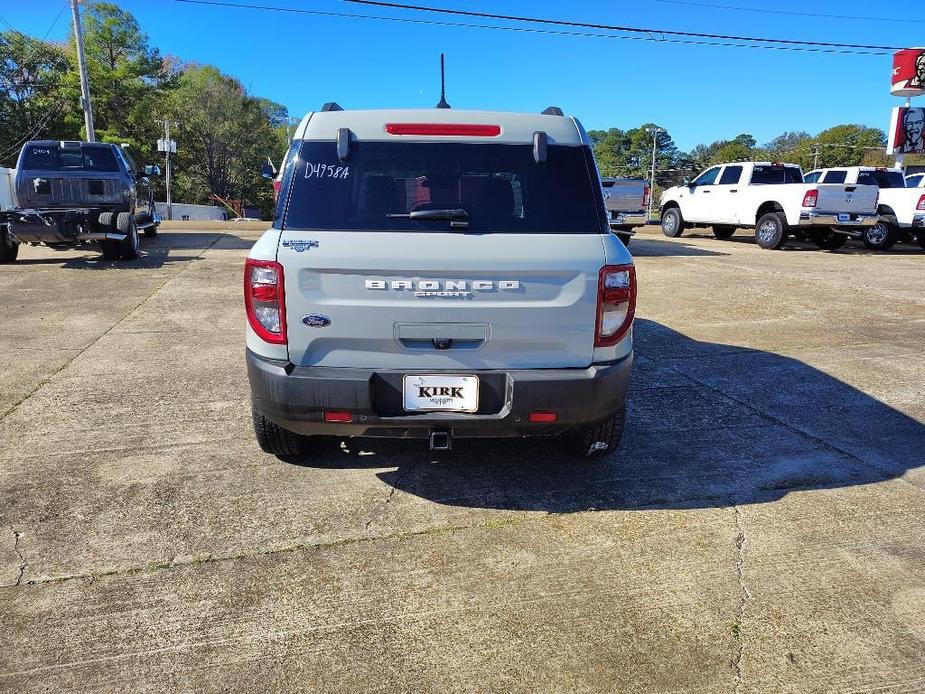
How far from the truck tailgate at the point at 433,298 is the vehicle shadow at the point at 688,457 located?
0.87 m

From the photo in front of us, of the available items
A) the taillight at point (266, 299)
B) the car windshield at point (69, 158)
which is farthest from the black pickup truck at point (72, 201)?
the taillight at point (266, 299)

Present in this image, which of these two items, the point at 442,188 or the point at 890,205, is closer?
the point at 442,188

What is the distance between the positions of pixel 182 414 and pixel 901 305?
9.26m

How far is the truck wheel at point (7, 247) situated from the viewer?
37.4ft

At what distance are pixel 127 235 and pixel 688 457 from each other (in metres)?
10.6

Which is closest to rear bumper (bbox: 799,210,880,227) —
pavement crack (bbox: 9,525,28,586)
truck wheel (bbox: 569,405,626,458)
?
truck wheel (bbox: 569,405,626,458)

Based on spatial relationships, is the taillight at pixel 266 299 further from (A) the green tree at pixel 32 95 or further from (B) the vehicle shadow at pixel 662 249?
(A) the green tree at pixel 32 95

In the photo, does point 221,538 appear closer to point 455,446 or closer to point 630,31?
point 455,446

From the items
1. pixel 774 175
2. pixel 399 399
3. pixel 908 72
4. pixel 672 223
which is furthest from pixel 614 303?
pixel 908 72

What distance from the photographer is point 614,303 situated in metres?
3.18

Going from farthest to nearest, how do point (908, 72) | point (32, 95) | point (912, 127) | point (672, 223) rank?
point (32, 95) → point (908, 72) → point (912, 127) → point (672, 223)

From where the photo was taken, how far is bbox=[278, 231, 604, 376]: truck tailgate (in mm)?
3012

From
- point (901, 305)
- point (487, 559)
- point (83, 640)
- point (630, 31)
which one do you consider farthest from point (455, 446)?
point (630, 31)

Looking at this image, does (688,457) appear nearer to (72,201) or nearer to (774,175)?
(72,201)
